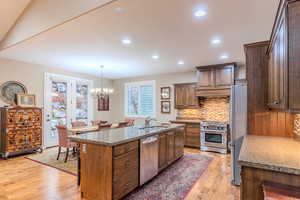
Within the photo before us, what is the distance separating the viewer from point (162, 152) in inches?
139

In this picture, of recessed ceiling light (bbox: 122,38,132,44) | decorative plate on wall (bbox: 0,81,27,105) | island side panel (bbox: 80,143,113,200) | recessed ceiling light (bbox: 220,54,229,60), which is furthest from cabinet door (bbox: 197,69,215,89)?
decorative plate on wall (bbox: 0,81,27,105)

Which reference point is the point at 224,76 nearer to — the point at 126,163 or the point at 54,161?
the point at 126,163

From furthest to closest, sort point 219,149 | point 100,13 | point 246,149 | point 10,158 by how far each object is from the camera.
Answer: point 219,149 → point 10,158 → point 100,13 → point 246,149

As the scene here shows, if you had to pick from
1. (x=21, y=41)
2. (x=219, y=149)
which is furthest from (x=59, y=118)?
(x=219, y=149)

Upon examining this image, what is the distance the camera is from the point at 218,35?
322 centimetres

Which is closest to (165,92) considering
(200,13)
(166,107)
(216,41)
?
(166,107)

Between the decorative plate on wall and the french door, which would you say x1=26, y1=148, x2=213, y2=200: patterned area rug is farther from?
the decorative plate on wall

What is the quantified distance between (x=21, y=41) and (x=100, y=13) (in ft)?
6.81

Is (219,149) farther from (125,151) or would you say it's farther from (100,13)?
(100,13)

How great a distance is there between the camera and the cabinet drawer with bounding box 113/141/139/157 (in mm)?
2357

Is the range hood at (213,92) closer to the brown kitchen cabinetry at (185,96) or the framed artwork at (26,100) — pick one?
the brown kitchen cabinetry at (185,96)

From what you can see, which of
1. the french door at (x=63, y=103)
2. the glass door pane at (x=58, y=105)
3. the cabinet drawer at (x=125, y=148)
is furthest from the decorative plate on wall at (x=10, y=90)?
the cabinet drawer at (x=125, y=148)

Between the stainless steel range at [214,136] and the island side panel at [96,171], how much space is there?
384cm

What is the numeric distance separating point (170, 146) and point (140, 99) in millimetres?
3913
